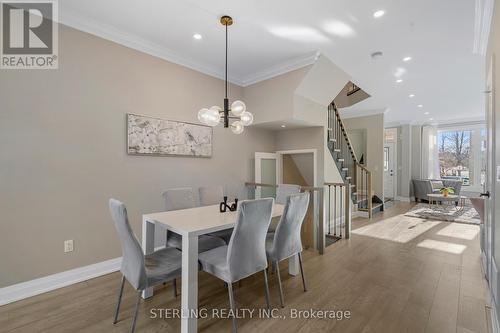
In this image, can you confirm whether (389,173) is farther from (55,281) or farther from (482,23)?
(55,281)

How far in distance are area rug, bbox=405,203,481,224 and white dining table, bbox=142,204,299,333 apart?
5178 millimetres

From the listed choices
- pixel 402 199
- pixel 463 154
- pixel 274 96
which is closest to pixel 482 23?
pixel 274 96

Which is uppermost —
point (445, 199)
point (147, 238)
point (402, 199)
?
point (147, 238)

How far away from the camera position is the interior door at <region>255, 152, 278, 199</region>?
4426 mm

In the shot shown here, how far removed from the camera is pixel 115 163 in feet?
9.55

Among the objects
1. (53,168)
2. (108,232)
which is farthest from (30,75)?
(108,232)

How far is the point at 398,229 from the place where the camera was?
4691 mm

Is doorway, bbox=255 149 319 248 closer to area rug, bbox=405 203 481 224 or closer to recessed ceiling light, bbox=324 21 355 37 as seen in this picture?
recessed ceiling light, bbox=324 21 355 37

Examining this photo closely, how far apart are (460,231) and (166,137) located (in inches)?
224

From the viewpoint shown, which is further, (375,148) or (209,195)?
(375,148)

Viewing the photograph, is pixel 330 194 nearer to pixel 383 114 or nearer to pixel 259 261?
pixel 259 261

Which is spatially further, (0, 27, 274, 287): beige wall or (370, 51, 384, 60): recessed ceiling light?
(370, 51, 384, 60): recessed ceiling light

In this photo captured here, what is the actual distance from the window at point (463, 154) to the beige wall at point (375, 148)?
3568 millimetres

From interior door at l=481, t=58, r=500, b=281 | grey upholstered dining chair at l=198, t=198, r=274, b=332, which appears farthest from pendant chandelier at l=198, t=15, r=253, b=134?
interior door at l=481, t=58, r=500, b=281
